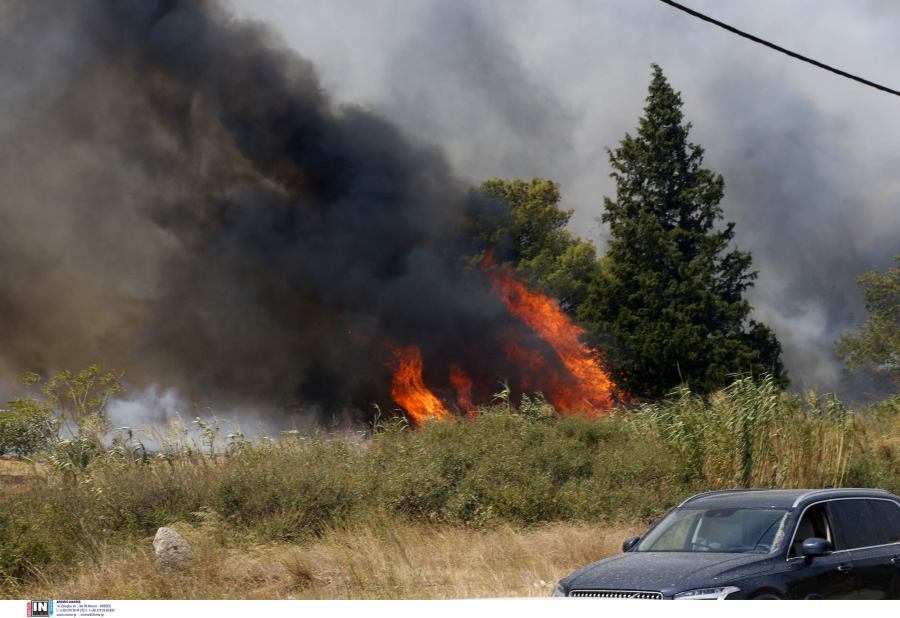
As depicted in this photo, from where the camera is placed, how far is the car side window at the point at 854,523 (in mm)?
5684

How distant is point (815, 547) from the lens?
5.09m

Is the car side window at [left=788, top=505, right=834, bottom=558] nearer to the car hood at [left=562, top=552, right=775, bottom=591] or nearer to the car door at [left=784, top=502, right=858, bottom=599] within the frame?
the car door at [left=784, top=502, right=858, bottom=599]

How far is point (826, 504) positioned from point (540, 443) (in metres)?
9.83

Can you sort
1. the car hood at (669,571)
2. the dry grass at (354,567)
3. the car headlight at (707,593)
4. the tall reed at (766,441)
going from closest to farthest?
the car headlight at (707,593) < the car hood at (669,571) < the dry grass at (354,567) < the tall reed at (766,441)

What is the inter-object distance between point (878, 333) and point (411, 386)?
2503 centimetres

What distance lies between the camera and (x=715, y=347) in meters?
27.0

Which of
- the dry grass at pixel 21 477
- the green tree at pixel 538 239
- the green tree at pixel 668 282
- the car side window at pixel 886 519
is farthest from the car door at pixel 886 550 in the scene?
the green tree at pixel 538 239

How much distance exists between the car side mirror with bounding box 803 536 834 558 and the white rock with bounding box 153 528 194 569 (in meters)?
6.85

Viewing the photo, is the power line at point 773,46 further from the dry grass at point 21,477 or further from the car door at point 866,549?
Answer: the dry grass at point 21,477

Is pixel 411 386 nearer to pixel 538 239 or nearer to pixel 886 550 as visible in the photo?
pixel 538 239

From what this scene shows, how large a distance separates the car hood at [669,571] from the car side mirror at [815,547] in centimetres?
27

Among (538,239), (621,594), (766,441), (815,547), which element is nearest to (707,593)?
(621,594)

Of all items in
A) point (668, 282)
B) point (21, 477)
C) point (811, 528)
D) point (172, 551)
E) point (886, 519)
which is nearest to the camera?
point (811, 528)

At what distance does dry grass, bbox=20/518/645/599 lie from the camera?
7.53 metres
